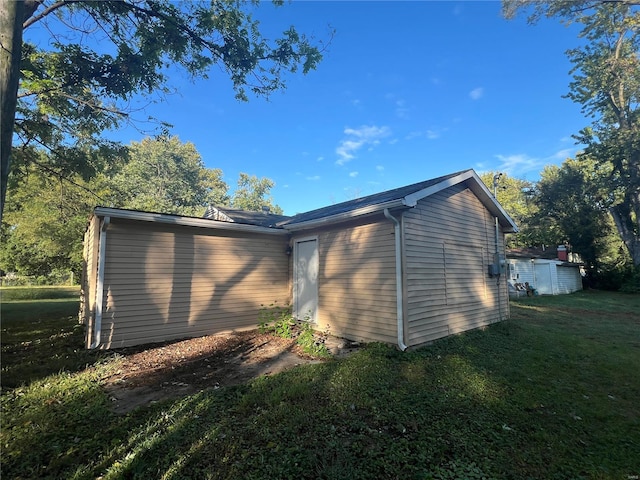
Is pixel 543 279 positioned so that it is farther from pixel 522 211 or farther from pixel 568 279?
pixel 522 211

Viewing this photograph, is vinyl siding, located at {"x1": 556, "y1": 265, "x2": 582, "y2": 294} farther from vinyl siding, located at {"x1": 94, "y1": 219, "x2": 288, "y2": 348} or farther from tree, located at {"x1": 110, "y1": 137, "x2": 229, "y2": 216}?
tree, located at {"x1": 110, "y1": 137, "x2": 229, "y2": 216}

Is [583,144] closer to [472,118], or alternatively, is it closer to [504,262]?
[472,118]

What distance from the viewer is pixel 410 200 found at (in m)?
5.30

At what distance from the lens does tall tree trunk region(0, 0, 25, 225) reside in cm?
247

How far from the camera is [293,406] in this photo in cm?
337

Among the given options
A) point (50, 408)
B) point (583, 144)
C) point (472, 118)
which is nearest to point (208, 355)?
point (50, 408)

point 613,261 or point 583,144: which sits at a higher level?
point 583,144

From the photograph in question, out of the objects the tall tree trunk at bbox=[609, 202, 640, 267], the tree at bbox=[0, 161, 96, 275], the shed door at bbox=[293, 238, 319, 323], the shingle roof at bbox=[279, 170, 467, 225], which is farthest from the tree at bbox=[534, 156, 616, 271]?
the tree at bbox=[0, 161, 96, 275]

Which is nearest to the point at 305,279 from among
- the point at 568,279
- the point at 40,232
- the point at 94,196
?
the point at 94,196

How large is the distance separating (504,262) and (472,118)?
7.74 metres

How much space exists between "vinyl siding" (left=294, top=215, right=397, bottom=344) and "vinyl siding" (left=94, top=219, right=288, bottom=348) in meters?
1.75

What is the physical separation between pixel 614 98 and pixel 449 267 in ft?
79.7

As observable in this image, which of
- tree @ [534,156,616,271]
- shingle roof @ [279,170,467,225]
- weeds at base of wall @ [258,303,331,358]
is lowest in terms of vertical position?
weeds at base of wall @ [258,303,331,358]

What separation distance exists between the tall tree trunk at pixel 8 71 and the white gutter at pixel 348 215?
4.84 metres
